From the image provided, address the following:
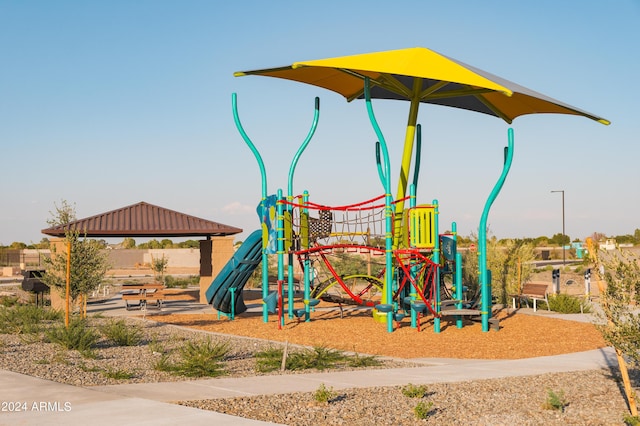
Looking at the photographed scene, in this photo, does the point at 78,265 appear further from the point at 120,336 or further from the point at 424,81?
the point at 424,81

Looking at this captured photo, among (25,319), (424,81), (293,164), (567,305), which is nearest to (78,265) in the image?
(25,319)

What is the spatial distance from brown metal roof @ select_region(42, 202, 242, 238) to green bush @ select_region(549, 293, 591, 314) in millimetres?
10999

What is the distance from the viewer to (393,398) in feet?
31.8

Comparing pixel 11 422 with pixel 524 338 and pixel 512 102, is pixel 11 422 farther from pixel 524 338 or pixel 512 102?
pixel 512 102

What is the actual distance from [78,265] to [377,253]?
7.36 metres

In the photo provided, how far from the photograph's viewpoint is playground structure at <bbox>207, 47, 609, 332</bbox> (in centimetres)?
1830

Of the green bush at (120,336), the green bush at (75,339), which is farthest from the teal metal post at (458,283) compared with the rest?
the green bush at (75,339)

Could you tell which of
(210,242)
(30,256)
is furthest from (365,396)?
(30,256)

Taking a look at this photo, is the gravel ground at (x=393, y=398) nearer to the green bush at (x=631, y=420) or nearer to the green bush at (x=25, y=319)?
the green bush at (x=631, y=420)

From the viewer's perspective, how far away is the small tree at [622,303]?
A: 9.07 metres

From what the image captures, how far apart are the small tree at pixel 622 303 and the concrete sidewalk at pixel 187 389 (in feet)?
8.57

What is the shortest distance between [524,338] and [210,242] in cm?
1380

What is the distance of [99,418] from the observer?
315 inches

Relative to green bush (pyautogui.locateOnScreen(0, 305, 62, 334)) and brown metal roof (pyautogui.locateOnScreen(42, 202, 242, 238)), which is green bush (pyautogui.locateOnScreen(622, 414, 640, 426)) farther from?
brown metal roof (pyautogui.locateOnScreen(42, 202, 242, 238))
